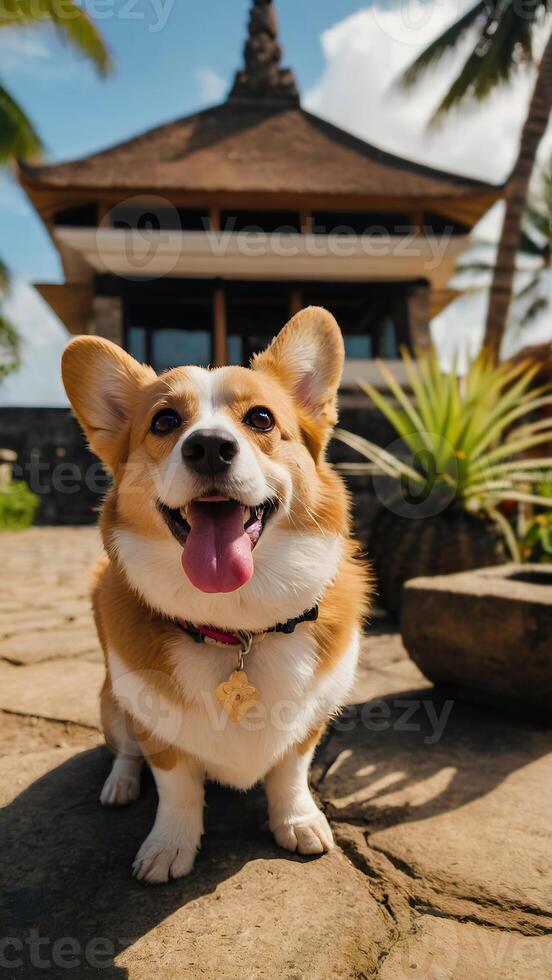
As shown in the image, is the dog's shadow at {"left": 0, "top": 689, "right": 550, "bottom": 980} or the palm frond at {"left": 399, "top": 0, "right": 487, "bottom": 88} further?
the palm frond at {"left": 399, "top": 0, "right": 487, "bottom": 88}

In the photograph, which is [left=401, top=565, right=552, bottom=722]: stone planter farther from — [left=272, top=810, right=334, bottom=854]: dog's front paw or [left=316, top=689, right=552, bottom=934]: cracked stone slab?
[left=272, top=810, right=334, bottom=854]: dog's front paw

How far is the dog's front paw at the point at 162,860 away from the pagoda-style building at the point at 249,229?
28.8 ft

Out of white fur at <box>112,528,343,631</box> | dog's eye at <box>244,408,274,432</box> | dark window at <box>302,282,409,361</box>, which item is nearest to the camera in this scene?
white fur at <box>112,528,343,631</box>

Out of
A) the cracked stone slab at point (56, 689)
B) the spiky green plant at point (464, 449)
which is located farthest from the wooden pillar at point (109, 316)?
the cracked stone slab at point (56, 689)

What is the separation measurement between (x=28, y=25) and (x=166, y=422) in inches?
511

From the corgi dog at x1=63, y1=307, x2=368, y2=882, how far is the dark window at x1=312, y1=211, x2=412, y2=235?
Answer: 10402mm

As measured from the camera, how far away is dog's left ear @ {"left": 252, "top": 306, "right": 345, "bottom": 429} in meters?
1.90

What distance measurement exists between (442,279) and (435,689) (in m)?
10.2

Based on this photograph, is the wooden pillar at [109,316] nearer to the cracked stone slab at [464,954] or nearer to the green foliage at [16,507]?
the green foliage at [16,507]

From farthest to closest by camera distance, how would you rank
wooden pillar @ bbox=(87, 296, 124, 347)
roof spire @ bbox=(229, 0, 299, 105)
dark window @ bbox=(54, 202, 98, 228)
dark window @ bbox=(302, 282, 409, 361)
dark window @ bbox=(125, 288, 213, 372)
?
roof spire @ bbox=(229, 0, 299, 105), dark window @ bbox=(125, 288, 213, 372), dark window @ bbox=(302, 282, 409, 361), dark window @ bbox=(54, 202, 98, 228), wooden pillar @ bbox=(87, 296, 124, 347)

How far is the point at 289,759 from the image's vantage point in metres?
1.66

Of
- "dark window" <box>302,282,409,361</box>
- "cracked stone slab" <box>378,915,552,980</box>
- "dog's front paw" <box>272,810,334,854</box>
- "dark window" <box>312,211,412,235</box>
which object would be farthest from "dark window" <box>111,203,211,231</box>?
"cracked stone slab" <box>378,915,552,980</box>

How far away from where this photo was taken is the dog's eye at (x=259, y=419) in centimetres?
170

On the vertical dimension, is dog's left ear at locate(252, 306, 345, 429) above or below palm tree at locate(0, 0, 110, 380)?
below
